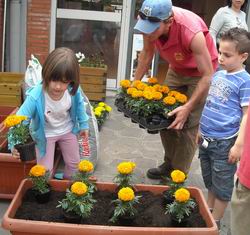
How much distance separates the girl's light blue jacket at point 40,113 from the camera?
3.08 meters

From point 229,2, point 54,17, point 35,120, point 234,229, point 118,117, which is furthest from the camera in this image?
point 54,17

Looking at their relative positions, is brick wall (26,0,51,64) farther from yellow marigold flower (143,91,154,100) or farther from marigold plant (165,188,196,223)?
marigold plant (165,188,196,223)

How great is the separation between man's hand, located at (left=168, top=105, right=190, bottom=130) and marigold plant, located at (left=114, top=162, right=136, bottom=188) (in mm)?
621

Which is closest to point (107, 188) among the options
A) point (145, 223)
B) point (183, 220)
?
point (145, 223)

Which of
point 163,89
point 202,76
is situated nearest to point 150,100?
point 163,89

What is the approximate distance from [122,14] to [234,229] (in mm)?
5381

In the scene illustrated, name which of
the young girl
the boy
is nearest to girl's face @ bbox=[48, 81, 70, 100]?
the young girl

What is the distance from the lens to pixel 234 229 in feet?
7.94

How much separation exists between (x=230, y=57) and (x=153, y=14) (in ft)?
2.19

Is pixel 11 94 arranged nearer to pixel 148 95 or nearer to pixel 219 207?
pixel 148 95

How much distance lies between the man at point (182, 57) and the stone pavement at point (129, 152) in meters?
0.60

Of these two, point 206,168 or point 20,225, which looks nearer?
point 20,225

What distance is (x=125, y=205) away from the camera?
8.46 feet

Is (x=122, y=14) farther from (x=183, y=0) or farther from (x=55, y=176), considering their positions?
(x=55, y=176)
